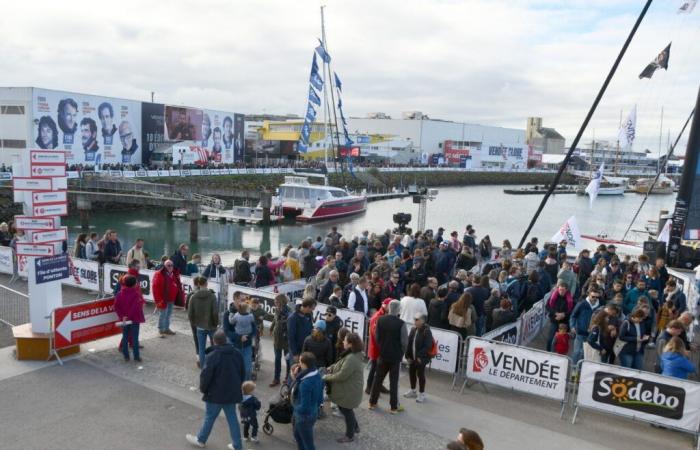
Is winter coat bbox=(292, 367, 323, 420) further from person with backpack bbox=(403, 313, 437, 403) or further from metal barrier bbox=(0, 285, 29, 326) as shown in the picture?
metal barrier bbox=(0, 285, 29, 326)

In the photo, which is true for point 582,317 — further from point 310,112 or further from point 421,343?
point 310,112

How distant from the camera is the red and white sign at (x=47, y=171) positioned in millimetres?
9391

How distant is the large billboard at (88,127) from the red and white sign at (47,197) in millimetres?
39842

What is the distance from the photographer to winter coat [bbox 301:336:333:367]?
7145mm

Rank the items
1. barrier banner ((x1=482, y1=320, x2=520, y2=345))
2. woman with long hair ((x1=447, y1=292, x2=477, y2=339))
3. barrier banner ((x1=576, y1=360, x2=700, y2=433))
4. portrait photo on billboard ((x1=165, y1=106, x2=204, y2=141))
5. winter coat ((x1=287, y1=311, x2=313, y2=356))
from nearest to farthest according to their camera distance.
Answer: barrier banner ((x1=576, y1=360, x2=700, y2=433))
winter coat ((x1=287, y1=311, x2=313, y2=356))
woman with long hair ((x1=447, y1=292, x2=477, y2=339))
barrier banner ((x1=482, y1=320, x2=520, y2=345))
portrait photo on billboard ((x1=165, y1=106, x2=204, y2=141))

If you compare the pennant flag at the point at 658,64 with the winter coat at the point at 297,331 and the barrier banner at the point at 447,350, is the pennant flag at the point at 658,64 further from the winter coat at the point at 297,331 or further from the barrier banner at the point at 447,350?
the winter coat at the point at 297,331

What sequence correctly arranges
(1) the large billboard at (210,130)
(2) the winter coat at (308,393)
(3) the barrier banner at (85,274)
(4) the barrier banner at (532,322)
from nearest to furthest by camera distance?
(2) the winter coat at (308,393) → (4) the barrier banner at (532,322) → (3) the barrier banner at (85,274) → (1) the large billboard at (210,130)

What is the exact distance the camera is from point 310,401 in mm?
6203

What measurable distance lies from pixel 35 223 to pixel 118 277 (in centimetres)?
439

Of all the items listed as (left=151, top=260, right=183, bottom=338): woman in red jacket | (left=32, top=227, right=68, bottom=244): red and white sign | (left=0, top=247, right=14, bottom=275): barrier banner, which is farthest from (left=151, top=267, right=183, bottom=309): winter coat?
(left=0, top=247, right=14, bottom=275): barrier banner

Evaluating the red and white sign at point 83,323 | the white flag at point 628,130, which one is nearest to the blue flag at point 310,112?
the white flag at point 628,130

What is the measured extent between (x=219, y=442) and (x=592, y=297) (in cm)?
649

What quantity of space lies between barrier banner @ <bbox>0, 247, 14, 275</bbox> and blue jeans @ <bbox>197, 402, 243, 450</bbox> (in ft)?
39.1

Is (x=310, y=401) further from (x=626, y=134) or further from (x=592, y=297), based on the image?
(x=626, y=134)
